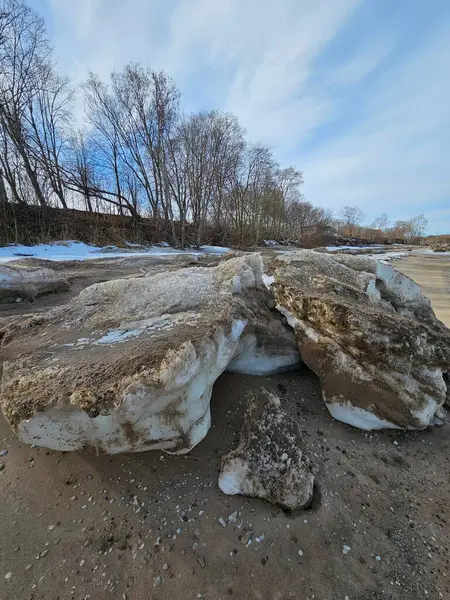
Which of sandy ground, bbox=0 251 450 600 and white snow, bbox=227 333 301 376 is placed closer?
sandy ground, bbox=0 251 450 600

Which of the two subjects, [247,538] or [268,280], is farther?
[268,280]

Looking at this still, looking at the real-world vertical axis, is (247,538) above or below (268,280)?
below

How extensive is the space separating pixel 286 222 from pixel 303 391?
35352 millimetres

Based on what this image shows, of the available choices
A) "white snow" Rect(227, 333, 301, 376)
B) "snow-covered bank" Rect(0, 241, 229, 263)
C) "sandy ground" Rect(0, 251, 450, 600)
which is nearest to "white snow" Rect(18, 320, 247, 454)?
"sandy ground" Rect(0, 251, 450, 600)

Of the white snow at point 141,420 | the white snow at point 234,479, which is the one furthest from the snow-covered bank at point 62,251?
the white snow at point 234,479

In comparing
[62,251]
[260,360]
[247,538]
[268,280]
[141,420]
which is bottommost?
[247,538]

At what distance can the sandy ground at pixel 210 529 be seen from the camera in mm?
1054

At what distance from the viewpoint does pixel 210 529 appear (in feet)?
3.98

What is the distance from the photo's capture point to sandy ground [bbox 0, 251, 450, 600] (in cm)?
105

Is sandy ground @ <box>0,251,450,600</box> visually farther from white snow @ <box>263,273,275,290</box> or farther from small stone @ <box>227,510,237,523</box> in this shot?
white snow @ <box>263,273,275,290</box>

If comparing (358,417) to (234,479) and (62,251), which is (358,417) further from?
(62,251)

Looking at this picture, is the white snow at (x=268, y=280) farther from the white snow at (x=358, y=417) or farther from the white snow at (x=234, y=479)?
the white snow at (x=234, y=479)

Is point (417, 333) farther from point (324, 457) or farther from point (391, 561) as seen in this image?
point (391, 561)

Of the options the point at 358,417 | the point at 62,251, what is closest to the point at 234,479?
the point at 358,417
